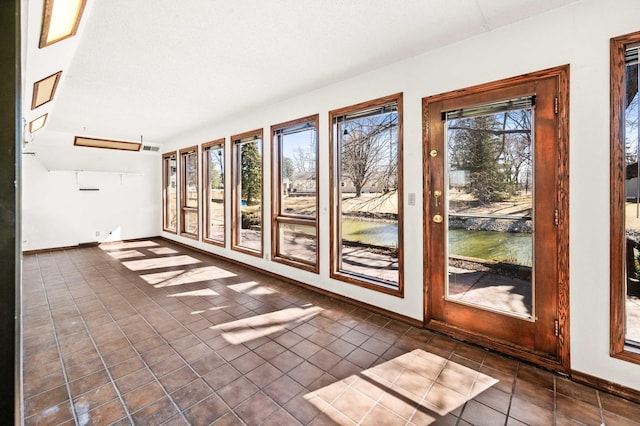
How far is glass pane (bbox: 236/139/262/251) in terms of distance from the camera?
508cm

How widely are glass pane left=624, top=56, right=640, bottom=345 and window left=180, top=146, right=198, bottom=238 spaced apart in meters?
6.74

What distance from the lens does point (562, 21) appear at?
84.5 inches

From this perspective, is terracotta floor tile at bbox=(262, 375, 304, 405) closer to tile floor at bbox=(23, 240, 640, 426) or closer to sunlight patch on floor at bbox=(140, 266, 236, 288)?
tile floor at bbox=(23, 240, 640, 426)

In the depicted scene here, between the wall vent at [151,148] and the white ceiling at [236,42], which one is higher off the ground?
the wall vent at [151,148]

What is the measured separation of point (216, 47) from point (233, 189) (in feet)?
9.77

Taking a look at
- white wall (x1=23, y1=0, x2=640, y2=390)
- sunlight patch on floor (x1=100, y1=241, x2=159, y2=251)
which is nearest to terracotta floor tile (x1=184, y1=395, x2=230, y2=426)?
white wall (x1=23, y1=0, x2=640, y2=390)

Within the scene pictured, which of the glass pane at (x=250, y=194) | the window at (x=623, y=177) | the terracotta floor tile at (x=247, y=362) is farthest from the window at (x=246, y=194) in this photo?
the window at (x=623, y=177)

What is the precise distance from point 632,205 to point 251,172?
4.74 m

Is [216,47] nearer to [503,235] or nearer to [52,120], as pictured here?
[503,235]

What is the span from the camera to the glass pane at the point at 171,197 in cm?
756

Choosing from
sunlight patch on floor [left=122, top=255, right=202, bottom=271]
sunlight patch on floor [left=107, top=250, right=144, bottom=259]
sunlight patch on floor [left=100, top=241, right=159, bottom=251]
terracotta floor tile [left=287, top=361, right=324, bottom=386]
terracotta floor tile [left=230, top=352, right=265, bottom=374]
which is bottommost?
terracotta floor tile [left=287, top=361, right=324, bottom=386]

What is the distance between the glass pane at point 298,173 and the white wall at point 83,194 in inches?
200

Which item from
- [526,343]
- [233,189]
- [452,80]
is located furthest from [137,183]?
[526,343]

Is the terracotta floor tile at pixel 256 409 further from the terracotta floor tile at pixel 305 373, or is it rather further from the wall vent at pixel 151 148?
the wall vent at pixel 151 148
